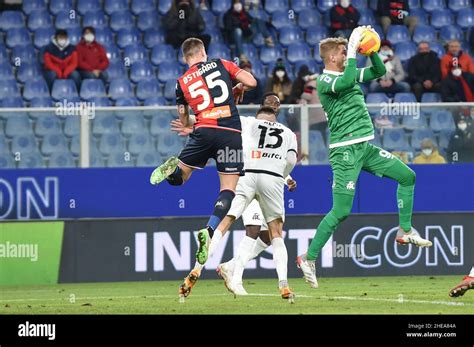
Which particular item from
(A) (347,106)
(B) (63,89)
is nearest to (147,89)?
(B) (63,89)

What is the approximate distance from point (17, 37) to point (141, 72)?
2.45 meters

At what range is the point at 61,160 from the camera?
59.7 ft

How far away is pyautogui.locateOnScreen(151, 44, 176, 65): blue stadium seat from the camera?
23.2 metres

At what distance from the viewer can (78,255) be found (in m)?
18.0

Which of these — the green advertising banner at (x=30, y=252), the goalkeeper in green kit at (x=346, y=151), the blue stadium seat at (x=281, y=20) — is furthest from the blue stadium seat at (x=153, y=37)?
the goalkeeper in green kit at (x=346, y=151)

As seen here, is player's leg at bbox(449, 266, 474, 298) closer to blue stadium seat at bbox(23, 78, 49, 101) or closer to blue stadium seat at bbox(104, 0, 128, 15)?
blue stadium seat at bbox(23, 78, 49, 101)

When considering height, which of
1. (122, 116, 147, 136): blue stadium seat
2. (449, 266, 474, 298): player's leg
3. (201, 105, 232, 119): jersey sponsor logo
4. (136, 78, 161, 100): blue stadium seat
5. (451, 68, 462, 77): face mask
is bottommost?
(449, 266, 474, 298): player's leg

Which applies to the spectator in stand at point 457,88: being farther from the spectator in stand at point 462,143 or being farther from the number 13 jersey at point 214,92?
the number 13 jersey at point 214,92

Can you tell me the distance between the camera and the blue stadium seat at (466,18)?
24.4 metres

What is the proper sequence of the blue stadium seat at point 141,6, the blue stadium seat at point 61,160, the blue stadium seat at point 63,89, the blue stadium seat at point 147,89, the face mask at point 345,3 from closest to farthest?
the blue stadium seat at point 61,160 → the blue stadium seat at point 63,89 → the blue stadium seat at point 147,89 → the face mask at point 345,3 → the blue stadium seat at point 141,6

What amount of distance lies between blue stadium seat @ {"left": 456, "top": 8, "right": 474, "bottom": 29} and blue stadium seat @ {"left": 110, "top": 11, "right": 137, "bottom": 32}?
6081 mm

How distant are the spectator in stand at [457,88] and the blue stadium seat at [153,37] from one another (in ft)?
17.6

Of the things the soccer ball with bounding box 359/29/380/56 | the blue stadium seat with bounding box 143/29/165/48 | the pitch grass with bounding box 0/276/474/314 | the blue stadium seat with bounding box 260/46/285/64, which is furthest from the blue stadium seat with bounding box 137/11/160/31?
the soccer ball with bounding box 359/29/380/56

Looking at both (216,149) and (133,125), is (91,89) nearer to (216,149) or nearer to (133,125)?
(133,125)
